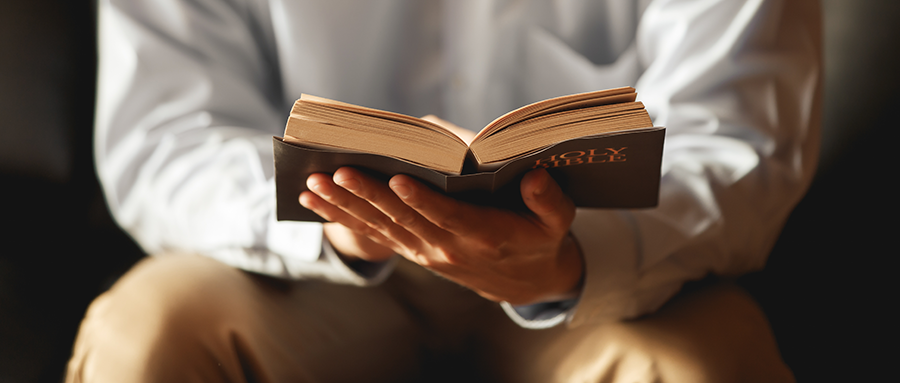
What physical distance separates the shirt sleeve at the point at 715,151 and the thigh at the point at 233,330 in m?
0.29

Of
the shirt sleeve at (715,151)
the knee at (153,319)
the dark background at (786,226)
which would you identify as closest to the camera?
the knee at (153,319)

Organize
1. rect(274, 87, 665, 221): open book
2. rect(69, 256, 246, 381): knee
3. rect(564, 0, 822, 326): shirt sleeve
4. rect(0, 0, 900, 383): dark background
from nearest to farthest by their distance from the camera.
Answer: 1. rect(274, 87, 665, 221): open book
2. rect(69, 256, 246, 381): knee
3. rect(564, 0, 822, 326): shirt sleeve
4. rect(0, 0, 900, 383): dark background

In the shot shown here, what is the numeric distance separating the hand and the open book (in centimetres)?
2

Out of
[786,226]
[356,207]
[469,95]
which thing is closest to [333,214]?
[356,207]

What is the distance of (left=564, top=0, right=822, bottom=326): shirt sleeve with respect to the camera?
726 millimetres

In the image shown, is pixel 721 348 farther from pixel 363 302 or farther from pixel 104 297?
pixel 104 297

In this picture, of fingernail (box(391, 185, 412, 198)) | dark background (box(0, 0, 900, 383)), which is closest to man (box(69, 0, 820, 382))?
fingernail (box(391, 185, 412, 198))

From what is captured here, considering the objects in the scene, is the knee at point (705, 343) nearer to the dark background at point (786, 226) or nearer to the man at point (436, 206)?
the man at point (436, 206)

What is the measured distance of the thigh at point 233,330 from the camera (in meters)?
0.62

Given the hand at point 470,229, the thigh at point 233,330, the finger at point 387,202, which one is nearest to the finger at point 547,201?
the hand at point 470,229

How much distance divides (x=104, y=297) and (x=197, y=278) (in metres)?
0.13

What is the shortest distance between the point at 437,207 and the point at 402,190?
0.13 feet

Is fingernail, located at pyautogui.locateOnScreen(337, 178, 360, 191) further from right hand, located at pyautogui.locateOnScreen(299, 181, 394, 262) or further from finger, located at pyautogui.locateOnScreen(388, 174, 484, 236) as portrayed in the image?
right hand, located at pyautogui.locateOnScreen(299, 181, 394, 262)

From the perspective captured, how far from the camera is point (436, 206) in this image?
20.1 inches
